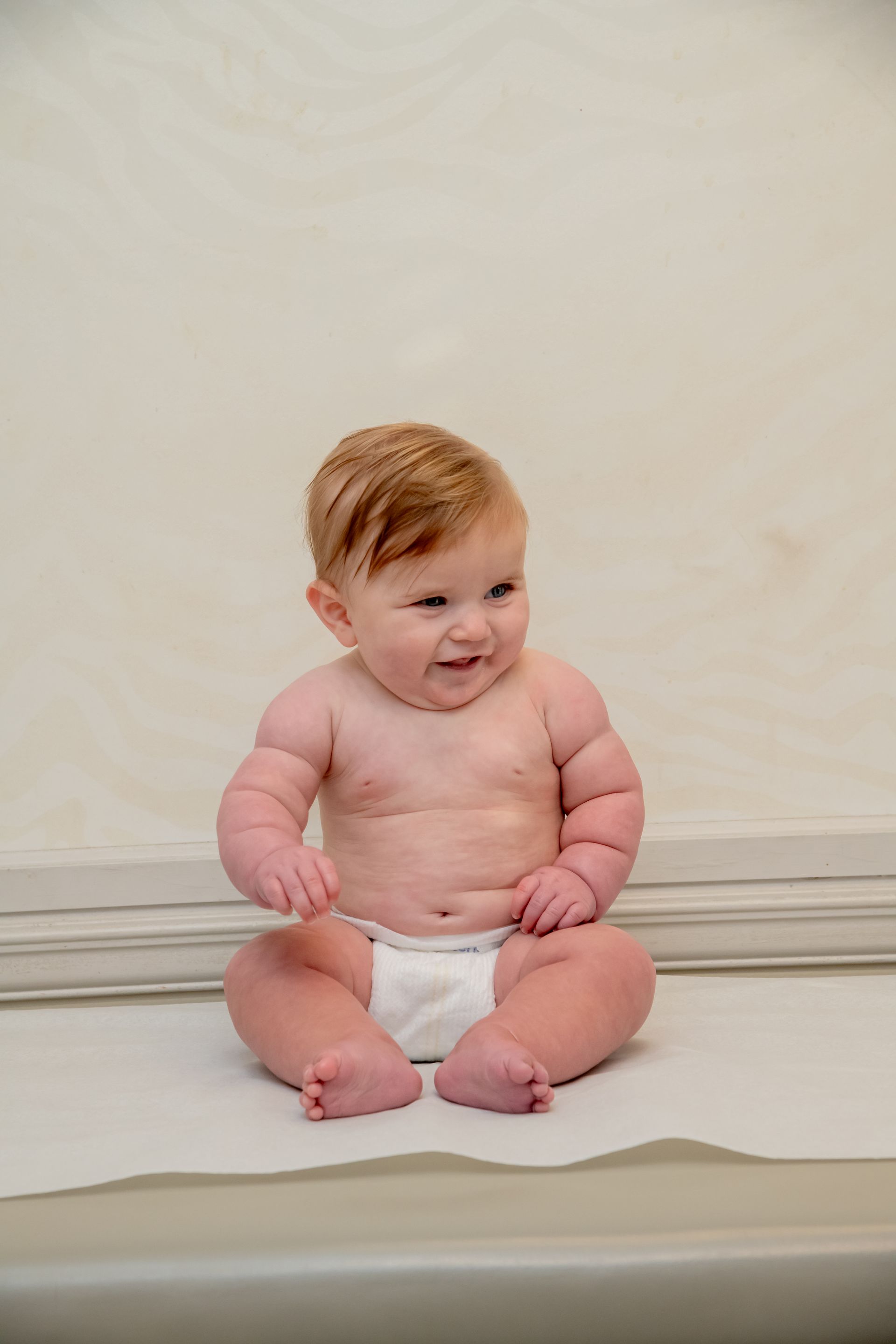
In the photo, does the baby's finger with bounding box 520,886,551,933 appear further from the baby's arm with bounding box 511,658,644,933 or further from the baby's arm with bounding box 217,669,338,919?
the baby's arm with bounding box 217,669,338,919

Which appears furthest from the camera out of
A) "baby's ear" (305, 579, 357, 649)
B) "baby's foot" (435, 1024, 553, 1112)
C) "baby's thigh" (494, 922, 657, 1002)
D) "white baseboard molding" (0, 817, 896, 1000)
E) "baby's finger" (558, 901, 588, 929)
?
"white baseboard molding" (0, 817, 896, 1000)

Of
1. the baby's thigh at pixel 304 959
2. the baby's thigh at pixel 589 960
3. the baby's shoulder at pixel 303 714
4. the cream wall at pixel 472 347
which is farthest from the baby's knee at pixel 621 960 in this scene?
the cream wall at pixel 472 347

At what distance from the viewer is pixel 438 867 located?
1.07 meters

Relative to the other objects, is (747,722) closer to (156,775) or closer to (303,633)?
(303,633)

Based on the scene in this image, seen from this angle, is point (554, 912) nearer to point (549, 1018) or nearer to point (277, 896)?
point (549, 1018)

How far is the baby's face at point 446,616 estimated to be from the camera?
→ 104cm

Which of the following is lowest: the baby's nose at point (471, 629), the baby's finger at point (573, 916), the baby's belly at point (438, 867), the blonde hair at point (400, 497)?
the baby's finger at point (573, 916)

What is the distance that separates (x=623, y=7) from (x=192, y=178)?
Result: 1.98ft

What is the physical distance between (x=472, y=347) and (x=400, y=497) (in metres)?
0.46

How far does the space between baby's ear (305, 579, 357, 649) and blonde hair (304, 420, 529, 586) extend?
0.02 meters

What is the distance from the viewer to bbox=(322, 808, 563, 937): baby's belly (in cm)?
106

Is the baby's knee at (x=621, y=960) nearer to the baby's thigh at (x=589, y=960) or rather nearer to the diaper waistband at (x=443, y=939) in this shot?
the baby's thigh at (x=589, y=960)

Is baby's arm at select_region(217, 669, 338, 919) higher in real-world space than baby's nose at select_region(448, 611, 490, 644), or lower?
lower

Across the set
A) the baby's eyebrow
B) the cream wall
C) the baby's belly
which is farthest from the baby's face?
the cream wall
